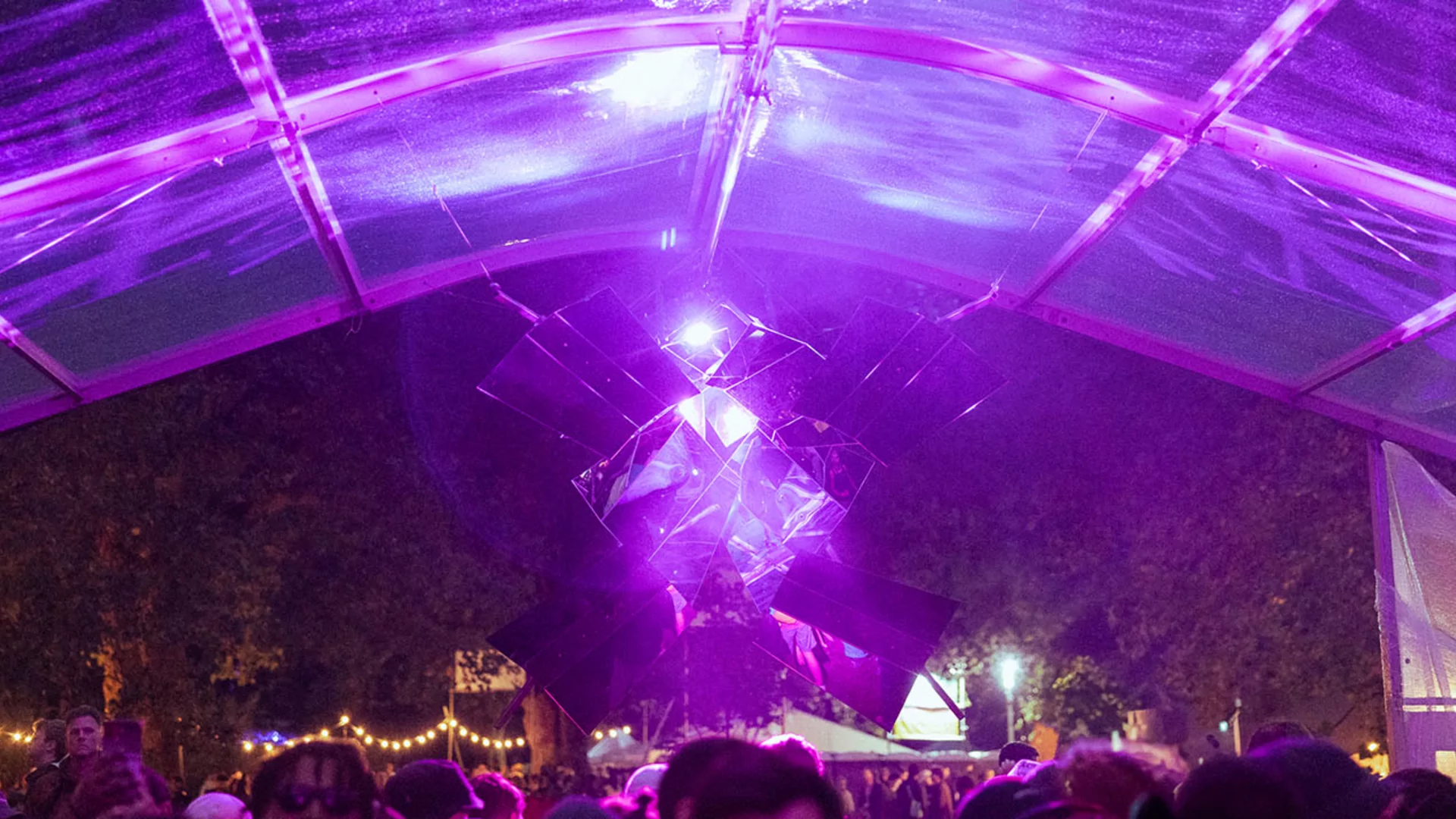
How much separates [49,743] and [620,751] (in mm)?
12286

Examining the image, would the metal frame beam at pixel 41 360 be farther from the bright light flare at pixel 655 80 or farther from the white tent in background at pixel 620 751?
the white tent in background at pixel 620 751

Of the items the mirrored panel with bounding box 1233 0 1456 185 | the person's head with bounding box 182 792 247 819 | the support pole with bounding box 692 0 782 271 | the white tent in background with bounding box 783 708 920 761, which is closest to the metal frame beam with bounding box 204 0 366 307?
the support pole with bounding box 692 0 782 271

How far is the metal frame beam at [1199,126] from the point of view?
149 inches

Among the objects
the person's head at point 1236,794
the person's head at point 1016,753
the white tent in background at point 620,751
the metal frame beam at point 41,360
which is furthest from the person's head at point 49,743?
the white tent in background at point 620,751

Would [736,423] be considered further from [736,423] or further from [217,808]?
[217,808]

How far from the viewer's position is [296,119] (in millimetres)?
4586

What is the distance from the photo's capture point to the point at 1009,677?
44.0 ft

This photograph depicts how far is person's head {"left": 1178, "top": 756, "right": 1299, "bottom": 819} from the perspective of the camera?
1.59 metres

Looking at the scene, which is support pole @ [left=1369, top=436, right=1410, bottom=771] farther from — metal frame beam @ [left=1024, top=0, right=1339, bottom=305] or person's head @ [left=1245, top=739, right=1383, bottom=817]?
person's head @ [left=1245, top=739, right=1383, bottom=817]

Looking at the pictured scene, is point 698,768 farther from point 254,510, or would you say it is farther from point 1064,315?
point 254,510

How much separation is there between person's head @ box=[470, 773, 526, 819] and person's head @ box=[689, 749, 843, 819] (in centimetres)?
203

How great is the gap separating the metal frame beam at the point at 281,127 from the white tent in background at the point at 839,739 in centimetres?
1339

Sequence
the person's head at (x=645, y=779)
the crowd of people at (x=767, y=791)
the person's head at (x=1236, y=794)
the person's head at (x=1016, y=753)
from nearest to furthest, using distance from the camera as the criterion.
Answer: the person's head at (x=1236, y=794), the crowd of people at (x=767, y=791), the person's head at (x=645, y=779), the person's head at (x=1016, y=753)

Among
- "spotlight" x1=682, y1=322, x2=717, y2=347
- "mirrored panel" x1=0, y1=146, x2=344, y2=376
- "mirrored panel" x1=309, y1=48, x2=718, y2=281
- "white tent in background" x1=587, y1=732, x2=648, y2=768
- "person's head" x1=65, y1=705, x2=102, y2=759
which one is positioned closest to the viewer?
"mirrored panel" x1=0, y1=146, x2=344, y2=376
